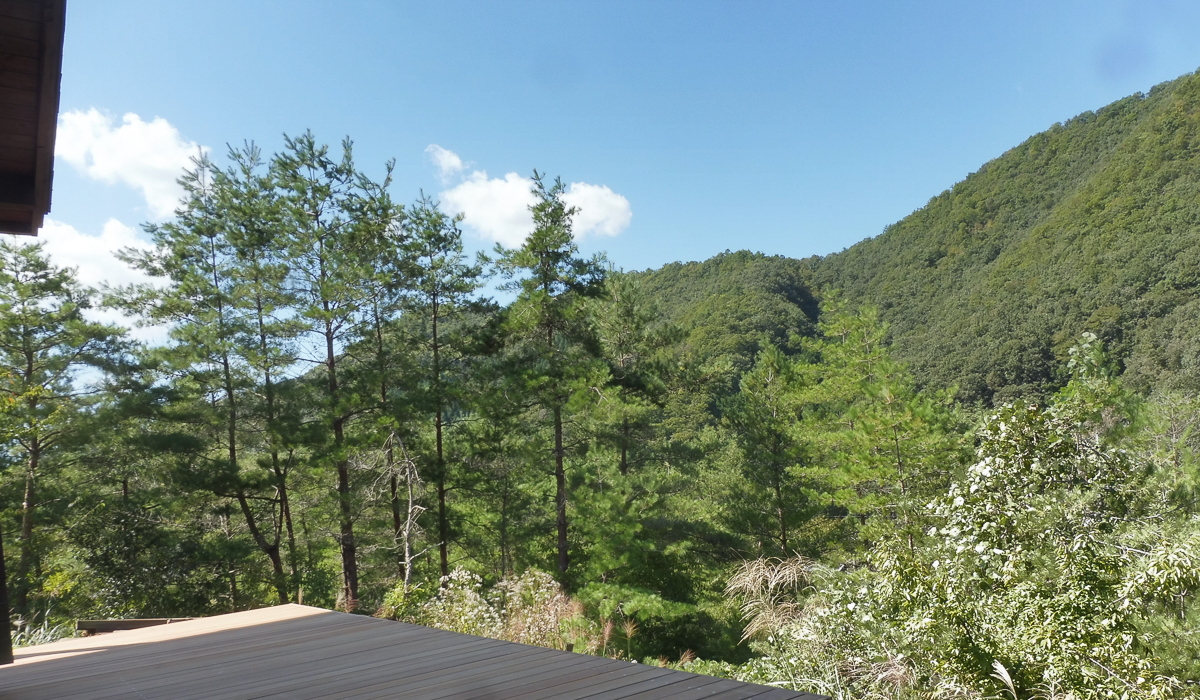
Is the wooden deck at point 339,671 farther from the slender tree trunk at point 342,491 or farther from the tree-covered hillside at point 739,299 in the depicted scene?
the tree-covered hillside at point 739,299

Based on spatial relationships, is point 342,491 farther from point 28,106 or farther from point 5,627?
point 28,106

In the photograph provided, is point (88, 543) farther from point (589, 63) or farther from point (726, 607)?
point (589, 63)

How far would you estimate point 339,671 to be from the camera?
2.62 meters

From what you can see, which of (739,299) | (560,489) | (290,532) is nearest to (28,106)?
(290,532)

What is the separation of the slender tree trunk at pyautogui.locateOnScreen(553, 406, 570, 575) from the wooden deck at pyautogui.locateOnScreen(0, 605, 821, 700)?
8081 mm

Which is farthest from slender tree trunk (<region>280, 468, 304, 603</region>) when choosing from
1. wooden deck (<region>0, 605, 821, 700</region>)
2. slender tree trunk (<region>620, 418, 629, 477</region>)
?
A: wooden deck (<region>0, 605, 821, 700</region>)

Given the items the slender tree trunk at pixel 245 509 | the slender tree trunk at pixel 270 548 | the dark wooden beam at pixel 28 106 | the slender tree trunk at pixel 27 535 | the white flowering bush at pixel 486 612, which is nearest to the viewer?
the dark wooden beam at pixel 28 106

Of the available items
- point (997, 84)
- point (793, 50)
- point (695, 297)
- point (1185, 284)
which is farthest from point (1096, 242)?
point (793, 50)

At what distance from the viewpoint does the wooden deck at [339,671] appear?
2205mm

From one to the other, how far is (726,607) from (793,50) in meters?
14.8

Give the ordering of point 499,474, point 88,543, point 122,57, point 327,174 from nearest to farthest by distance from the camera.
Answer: point 122,57 < point 88,543 < point 327,174 < point 499,474

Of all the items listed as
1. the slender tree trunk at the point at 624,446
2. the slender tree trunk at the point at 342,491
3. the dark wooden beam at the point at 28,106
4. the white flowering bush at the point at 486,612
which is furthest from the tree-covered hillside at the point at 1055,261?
the dark wooden beam at the point at 28,106

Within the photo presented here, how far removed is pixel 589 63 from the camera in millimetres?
13125

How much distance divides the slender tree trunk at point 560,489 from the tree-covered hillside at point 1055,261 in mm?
24123
